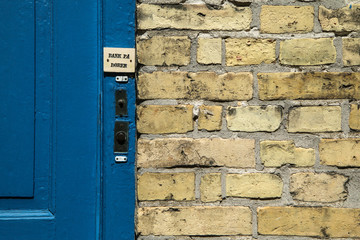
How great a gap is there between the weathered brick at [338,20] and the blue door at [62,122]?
0.72 meters

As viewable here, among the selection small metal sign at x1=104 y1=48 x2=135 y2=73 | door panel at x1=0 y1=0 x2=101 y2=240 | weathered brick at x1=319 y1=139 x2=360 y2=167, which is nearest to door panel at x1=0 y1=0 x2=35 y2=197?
door panel at x1=0 y1=0 x2=101 y2=240

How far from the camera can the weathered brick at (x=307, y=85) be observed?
1166 millimetres

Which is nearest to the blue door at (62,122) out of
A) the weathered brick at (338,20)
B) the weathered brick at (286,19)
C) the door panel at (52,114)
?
the door panel at (52,114)

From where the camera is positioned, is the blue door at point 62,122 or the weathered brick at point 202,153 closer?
the weathered brick at point 202,153

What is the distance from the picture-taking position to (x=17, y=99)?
127cm

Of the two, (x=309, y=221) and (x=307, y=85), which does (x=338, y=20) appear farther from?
(x=309, y=221)

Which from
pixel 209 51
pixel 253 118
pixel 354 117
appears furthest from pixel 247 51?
pixel 354 117

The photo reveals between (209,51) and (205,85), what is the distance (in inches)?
4.9

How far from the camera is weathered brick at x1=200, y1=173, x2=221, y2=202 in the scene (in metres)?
1.16

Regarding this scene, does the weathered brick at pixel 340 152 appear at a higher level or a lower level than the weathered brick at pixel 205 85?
lower

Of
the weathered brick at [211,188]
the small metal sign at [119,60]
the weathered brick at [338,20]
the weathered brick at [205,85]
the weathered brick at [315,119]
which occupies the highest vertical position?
the weathered brick at [338,20]

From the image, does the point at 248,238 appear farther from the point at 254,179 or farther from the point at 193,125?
the point at 193,125

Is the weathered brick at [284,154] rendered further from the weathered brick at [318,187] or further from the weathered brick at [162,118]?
the weathered brick at [162,118]

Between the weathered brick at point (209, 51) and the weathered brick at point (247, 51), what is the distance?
33mm
